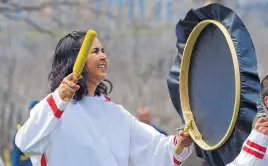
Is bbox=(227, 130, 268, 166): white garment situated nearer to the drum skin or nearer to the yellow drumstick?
the drum skin

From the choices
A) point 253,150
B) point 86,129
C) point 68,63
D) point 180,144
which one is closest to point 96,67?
point 68,63

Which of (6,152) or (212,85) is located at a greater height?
(212,85)

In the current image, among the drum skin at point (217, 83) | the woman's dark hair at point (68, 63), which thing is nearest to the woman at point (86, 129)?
the woman's dark hair at point (68, 63)

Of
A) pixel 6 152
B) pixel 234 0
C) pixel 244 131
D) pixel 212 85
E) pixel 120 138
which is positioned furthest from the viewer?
pixel 6 152

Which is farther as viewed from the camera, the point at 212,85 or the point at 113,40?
the point at 113,40

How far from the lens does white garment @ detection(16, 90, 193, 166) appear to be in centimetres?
499

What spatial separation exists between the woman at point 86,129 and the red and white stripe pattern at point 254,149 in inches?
22.6

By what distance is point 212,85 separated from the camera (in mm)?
4949

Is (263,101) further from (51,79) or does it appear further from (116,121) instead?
(51,79)

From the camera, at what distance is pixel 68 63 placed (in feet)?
17.5

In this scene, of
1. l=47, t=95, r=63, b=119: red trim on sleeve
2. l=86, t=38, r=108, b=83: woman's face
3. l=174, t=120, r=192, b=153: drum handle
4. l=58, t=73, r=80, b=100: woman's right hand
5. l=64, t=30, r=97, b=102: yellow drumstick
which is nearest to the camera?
l=64, t=30, r=97, b=102: yellow drumstick

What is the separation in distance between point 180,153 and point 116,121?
0.43 metres

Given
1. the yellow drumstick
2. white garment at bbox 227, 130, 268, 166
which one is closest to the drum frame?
white garment at bbox 227, 130, 268, 166

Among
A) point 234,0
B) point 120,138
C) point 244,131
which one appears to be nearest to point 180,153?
point 120,138
